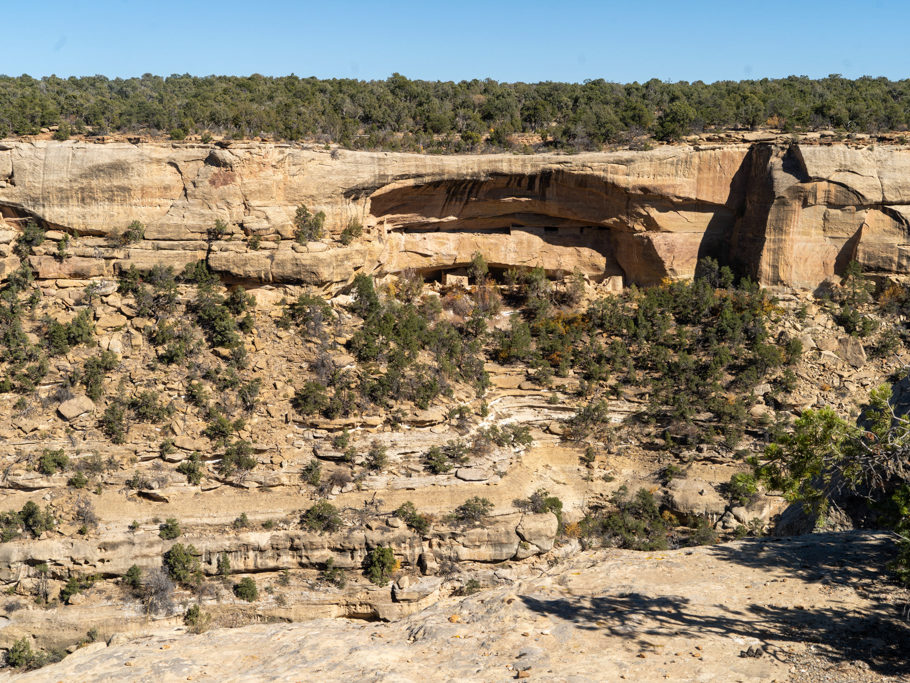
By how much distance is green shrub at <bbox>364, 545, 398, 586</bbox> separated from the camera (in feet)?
66.5

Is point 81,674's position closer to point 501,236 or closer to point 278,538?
point 278,538

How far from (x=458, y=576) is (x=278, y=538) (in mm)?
4633

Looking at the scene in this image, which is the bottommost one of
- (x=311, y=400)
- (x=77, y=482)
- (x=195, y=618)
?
(x=195, y=618)

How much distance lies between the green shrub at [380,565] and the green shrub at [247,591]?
2.77 m

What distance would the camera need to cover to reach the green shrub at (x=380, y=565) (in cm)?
2028

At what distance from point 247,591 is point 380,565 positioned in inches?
128

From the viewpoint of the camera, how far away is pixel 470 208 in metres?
30.4

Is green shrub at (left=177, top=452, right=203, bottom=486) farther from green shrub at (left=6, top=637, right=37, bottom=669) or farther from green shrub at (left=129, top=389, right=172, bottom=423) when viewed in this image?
green shrub at (left=6, top=637, right=37, bottom=669)

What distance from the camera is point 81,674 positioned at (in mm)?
14102

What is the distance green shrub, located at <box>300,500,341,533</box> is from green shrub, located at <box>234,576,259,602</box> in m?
1.94

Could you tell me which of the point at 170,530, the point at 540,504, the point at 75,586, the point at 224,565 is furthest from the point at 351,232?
the point at 75,586

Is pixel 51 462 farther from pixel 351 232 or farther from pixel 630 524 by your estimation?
pixel 630 524

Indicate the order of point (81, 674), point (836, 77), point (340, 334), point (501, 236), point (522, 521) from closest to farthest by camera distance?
point (81, 674) < point (522, 521) < point (340, 334) < point (501, 236) < point (836, 77)

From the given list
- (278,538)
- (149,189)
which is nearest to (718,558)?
(278,538)
